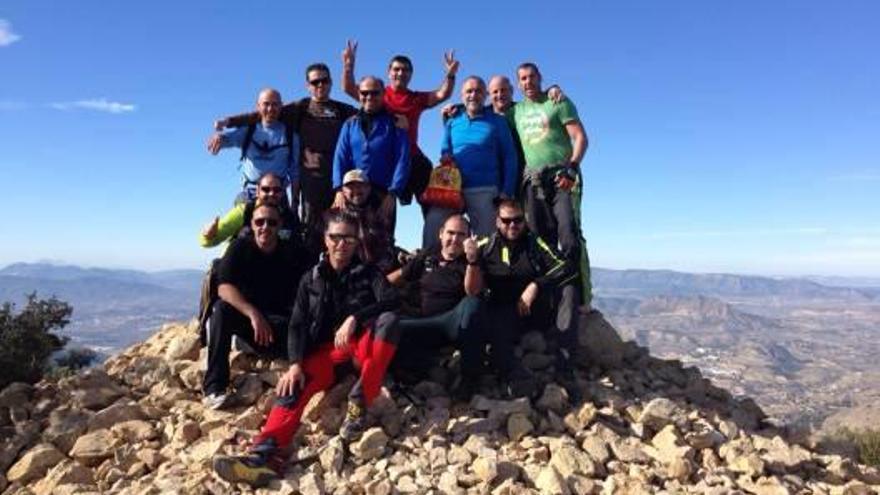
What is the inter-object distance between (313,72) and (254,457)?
596 cm

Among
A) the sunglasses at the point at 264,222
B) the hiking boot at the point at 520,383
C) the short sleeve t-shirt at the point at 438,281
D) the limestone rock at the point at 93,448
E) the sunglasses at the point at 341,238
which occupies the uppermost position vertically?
the sunglasses at the point at 264,222

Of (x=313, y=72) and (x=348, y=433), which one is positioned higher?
(x=313, y=72)

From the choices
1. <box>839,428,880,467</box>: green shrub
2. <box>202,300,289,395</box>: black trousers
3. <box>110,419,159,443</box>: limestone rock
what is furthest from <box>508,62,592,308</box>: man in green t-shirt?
<box>839,428,880,467</box>: green shrub

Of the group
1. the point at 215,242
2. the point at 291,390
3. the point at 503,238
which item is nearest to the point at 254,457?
the point at 291,390

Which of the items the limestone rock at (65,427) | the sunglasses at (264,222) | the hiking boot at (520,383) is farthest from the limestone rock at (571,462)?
the limestone rock at (65,427)

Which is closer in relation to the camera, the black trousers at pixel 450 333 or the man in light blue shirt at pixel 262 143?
the black trousers at pixel 450 333

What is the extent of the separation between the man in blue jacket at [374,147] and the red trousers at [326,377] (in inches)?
97.4

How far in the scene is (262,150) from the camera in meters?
10.0

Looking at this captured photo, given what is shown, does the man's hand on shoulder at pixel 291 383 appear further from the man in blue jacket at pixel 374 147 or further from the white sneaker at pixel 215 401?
the man in blue jacket at pixel 374 147

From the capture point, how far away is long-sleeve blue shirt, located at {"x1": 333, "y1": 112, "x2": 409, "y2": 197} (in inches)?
381

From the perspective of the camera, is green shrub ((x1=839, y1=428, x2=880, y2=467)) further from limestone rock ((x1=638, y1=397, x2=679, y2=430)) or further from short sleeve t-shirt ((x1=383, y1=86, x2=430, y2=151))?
short sleeve t-shirt ((x1=383, y1=86, x2=430, y2=151))

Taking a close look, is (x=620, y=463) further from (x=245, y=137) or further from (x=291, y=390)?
(x=245, y=137)

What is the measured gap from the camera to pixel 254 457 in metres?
6.97

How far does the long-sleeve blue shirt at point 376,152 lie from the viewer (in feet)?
31.8
